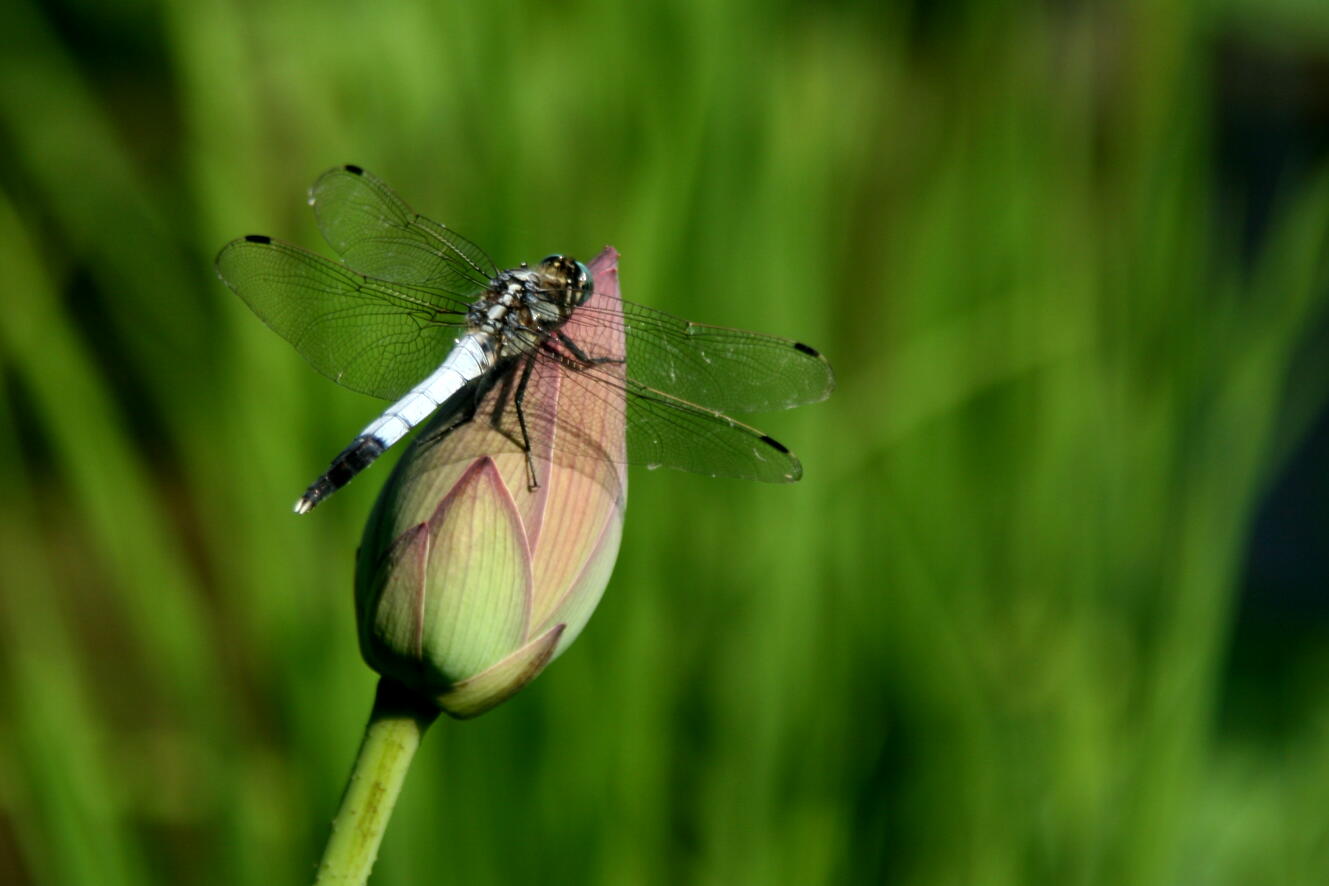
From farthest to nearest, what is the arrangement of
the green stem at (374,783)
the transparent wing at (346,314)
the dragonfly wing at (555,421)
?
the transparent wing at (346,314), the dragonfly wing at (555,421), the green stem at (374,783)

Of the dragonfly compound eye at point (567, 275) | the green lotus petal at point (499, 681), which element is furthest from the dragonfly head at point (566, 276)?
the green lotus petal at point (499, 681)

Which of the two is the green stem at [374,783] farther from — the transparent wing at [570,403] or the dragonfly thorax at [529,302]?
the dragonfly thorax at [529,302]

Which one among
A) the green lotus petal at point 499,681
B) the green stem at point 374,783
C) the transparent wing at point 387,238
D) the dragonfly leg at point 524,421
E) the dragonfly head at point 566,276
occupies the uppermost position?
the transparent wing at point 387,238

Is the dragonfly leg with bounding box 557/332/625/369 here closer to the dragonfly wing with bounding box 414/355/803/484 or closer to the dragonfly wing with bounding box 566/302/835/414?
the dragonfly wing with bounding box 414/355/803/484

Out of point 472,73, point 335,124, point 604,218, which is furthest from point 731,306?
point 335,124

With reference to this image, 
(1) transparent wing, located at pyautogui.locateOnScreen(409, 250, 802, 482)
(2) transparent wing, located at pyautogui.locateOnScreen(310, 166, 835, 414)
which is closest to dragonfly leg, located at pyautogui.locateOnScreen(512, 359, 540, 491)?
(1) transparent wing, located at pyautogui.locateOnScreen(409, 250, 802, 482)

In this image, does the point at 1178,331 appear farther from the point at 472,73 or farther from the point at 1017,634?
the point at 472,73

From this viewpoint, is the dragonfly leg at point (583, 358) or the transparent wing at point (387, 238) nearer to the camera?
the dragonfly leg at point (583, 358)
